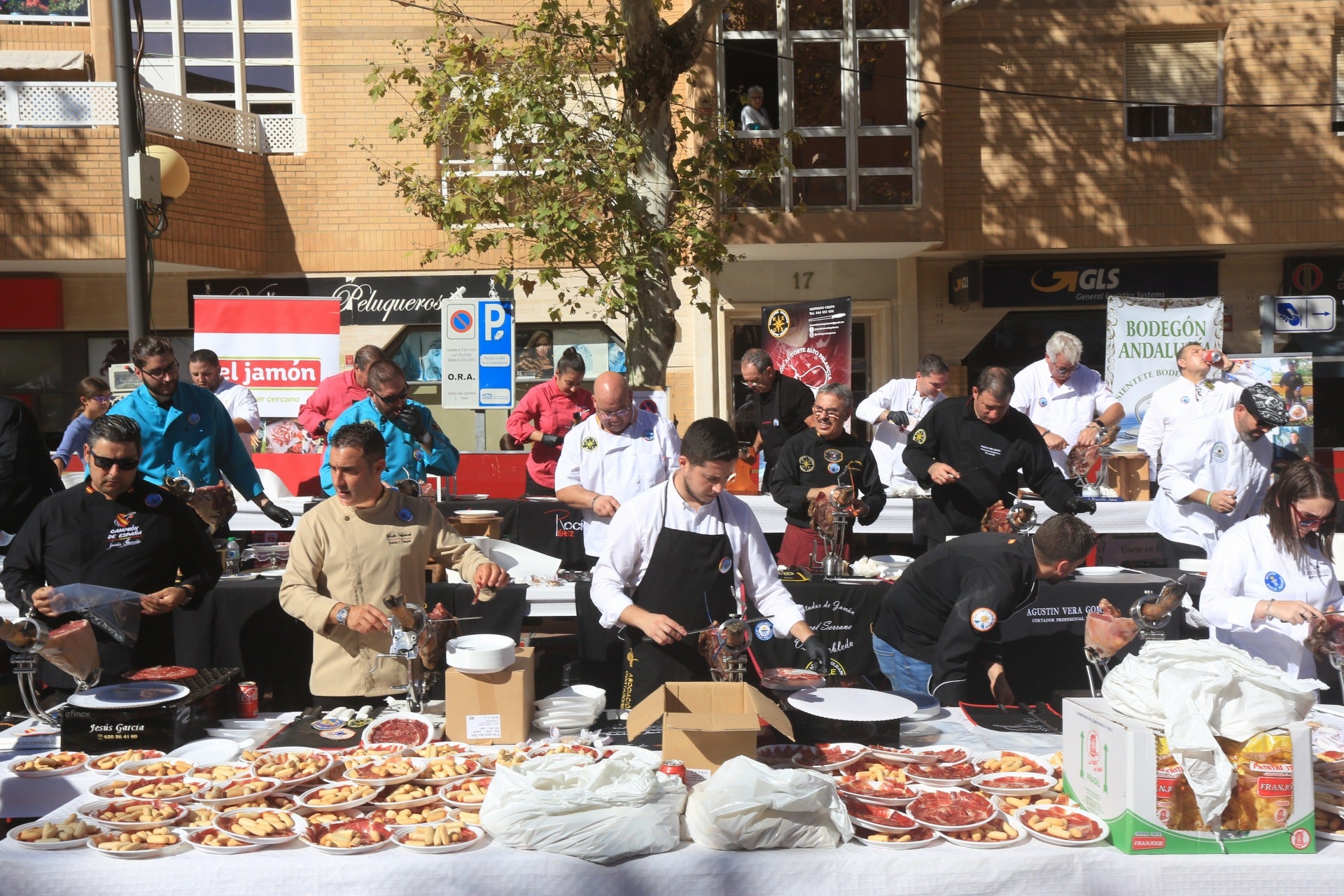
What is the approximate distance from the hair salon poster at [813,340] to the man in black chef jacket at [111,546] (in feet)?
25.9

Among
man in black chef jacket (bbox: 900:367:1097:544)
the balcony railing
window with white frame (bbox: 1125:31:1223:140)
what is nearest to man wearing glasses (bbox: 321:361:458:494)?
man in black chef jacket (bbox: 900:367:1097:544)

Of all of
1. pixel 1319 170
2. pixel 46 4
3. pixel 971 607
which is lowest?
pixel 971 607

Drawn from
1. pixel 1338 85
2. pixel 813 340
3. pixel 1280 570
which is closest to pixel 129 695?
pixel 1280 570

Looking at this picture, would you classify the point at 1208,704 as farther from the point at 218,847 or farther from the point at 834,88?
the point at 834,88

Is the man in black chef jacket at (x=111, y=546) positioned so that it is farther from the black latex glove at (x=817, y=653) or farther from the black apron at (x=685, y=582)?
the black latex glove at (x=817, y=653)

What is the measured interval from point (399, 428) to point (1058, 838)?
487cm

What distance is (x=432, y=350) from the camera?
1421cm

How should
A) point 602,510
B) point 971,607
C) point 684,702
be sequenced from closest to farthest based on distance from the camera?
point 684,702 → point 971,607 → point 602,510

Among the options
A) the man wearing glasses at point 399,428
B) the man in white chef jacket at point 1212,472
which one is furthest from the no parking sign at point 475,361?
the man in white chef jacket at point 1212,472

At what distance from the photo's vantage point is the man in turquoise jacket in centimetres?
580

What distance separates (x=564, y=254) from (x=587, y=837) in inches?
270

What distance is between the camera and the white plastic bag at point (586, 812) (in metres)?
2.61

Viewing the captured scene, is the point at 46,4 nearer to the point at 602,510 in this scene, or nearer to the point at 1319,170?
the point at 602,510

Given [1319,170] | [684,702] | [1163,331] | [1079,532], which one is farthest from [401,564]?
[1319,170]
